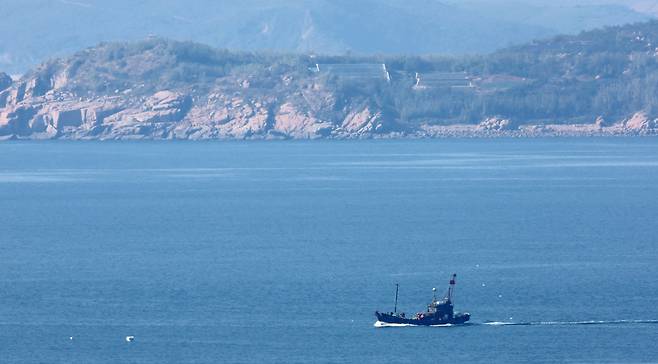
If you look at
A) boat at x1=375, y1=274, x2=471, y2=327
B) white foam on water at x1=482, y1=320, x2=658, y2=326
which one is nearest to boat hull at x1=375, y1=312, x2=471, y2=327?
boat at x1=375, y1=274, x2=471, y2=327

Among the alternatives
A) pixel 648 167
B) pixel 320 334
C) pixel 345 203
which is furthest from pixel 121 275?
pixel 648 167

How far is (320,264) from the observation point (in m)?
71.7

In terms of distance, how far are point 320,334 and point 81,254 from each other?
23160 millimetres

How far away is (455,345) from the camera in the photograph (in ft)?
179

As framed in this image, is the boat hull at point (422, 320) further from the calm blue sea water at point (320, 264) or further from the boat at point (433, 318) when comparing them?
the calm blue sea water at point (320, 264)

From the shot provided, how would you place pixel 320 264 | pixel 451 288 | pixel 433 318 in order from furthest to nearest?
pixel 320 264
pixel 451 288
pixel 433 318

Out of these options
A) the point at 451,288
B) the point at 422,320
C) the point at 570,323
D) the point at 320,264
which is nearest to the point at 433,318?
the point at 422,320

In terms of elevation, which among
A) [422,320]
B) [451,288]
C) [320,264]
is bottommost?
[320,264]

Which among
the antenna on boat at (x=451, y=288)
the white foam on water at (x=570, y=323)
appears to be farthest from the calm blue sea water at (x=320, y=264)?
the antenna on boat at (x=451, y=288)

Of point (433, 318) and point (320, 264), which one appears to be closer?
point (433, 318)

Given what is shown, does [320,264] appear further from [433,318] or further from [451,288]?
[433,318]

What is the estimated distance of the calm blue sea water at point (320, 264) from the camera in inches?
2154

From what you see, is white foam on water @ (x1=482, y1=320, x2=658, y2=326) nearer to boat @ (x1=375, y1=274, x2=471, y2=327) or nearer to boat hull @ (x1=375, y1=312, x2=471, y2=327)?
boat hull @ (x1=375, y1=312, x2=471, y2=327)

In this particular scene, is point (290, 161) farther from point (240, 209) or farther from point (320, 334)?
point (320, 334)
